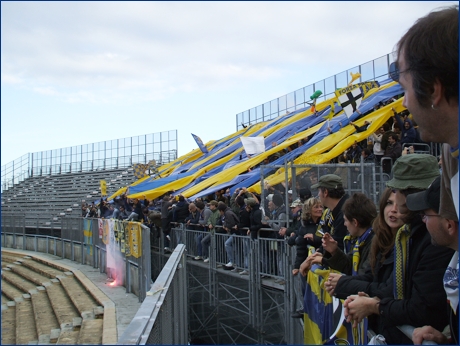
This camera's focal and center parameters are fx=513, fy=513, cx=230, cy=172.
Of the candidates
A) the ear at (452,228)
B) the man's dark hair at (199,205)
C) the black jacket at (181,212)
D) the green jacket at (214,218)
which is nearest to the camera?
the ear at (452,228)

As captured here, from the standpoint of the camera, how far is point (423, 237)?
2.82 m

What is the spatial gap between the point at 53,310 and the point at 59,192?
2876cm

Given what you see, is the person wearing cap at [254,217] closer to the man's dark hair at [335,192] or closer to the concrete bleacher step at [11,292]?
the man's dark hair at [335,192]

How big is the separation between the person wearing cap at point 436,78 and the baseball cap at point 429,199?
42cm

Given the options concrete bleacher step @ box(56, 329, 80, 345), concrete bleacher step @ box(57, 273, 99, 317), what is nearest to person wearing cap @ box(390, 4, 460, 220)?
concrete bleacher step @ box(56, 329, 80, 345)

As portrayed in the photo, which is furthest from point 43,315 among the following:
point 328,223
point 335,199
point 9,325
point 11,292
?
point 335,199

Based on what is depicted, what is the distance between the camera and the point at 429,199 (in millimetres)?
2160

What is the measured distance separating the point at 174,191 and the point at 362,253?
46.6 ft

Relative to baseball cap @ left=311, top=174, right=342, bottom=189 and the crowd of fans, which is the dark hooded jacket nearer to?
the crowd of fans

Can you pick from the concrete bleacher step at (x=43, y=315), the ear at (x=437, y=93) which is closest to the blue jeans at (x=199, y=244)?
the concrete bleacher step at (x=43, y=315)

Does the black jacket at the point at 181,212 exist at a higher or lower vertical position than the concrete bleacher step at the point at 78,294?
higher

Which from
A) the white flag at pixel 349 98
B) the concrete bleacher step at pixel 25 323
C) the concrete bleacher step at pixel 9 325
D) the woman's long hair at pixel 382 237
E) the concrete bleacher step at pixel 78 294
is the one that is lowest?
the concrete bleacher step at pixel 9 325

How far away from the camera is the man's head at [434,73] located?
158 centimetres

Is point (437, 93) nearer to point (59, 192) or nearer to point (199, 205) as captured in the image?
point (199, 205)
